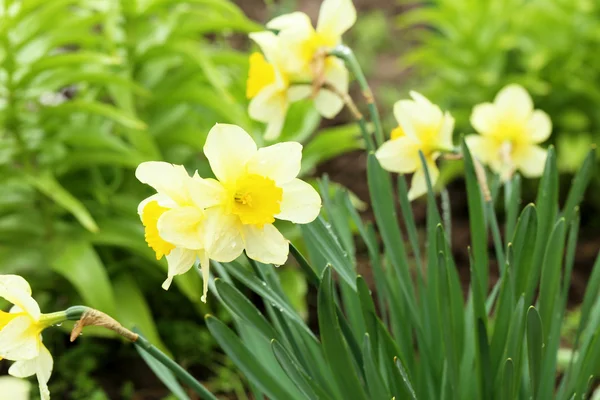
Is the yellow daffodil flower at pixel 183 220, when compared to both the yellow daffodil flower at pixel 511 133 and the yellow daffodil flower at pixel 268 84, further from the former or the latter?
the yellow daffodil flower at pixel 511 133

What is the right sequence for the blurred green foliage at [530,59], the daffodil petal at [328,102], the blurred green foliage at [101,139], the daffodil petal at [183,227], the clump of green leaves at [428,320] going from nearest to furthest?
1. the daffodil petal at [183,227]
2. the clump of green leaves at [428,320]
3. the daffodil petal at [328,102]
4. the blurred green foliage at [101,139]
5. the blurred green foliage at [530,59]

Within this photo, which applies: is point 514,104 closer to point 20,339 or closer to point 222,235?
point 222,235

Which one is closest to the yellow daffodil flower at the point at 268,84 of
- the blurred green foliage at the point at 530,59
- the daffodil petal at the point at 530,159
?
the daffodil petal at the point at 530,159

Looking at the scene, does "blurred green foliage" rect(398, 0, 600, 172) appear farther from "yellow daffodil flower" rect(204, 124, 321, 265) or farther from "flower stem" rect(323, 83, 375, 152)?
"yellow daffodil flower" rect(204, 124, 321, 265)

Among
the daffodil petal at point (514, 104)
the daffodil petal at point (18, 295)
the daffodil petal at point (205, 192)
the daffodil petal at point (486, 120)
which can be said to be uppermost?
the daffodil petal at point (205, 192)

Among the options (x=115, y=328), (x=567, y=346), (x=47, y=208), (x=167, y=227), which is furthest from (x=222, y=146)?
(x=567, y=346)

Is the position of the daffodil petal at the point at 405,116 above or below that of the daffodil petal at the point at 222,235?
below
